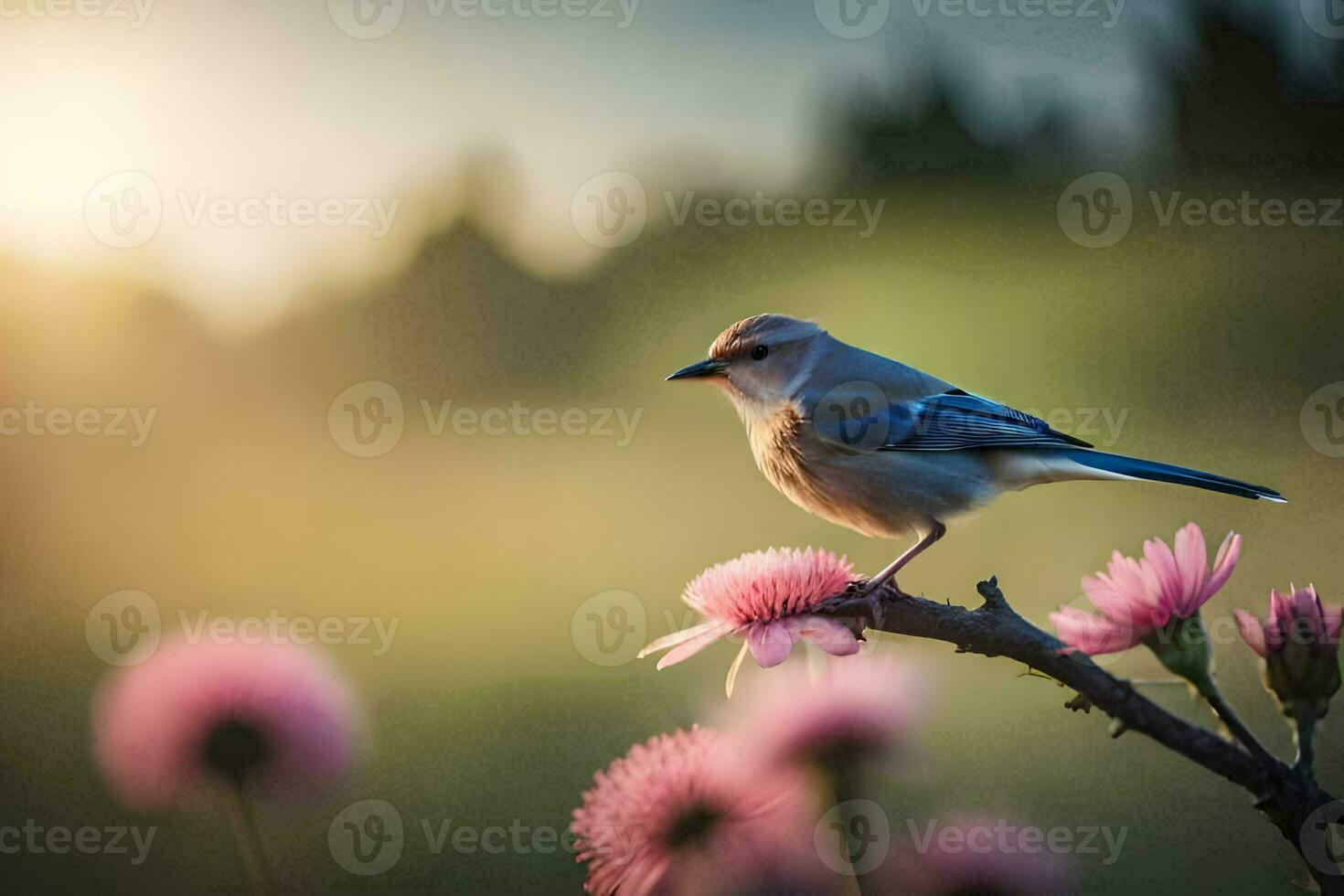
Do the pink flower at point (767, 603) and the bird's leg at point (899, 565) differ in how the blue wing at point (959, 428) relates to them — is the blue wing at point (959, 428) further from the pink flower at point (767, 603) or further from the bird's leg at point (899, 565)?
the pink flower at point (767, 603)

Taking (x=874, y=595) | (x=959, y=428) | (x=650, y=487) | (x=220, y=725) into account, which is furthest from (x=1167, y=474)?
(x=650, y=487)

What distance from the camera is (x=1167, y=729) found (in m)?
0.75

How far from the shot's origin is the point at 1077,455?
168 centimetres

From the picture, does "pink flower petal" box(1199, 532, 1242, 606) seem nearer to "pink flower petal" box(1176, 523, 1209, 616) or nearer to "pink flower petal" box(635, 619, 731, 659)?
"pink flower petal" box(1176, 523, 1209, 616)

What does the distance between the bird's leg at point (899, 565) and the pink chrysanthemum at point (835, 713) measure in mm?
74

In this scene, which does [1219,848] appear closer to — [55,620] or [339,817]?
[339,817]

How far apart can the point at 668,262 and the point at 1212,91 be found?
4087 millimetres

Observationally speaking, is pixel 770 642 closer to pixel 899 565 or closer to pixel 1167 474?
pixel 899 565

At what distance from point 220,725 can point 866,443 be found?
3.12 ft

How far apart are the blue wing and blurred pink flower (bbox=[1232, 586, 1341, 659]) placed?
87 centimetres

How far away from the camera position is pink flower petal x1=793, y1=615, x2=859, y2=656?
87cm

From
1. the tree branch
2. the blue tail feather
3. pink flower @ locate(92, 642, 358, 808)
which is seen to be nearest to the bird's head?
the blue tail feather

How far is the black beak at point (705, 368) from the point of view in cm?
168

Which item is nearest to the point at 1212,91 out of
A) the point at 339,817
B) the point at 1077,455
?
the point at 1077,455
